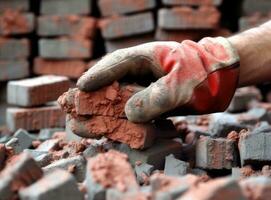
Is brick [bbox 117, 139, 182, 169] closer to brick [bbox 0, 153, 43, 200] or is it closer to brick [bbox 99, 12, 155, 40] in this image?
brick [bbox 0, 153, 43, 200]

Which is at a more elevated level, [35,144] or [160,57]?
[160,57]

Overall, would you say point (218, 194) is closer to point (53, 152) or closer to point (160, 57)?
point (160, 57)

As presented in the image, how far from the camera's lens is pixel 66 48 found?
6160 mm

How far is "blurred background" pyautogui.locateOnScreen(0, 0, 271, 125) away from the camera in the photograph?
5.93 metres

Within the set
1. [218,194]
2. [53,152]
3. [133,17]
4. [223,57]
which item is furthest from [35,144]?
[133,17]

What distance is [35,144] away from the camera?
3.30 meters

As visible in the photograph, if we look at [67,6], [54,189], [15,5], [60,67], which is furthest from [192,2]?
[54,189]

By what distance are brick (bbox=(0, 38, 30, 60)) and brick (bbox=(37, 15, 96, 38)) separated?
267mm

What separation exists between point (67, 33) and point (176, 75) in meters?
3.76

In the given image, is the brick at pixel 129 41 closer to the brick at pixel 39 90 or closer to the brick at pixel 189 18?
the brick at pixel 189 18

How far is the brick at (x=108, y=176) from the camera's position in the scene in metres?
2.00

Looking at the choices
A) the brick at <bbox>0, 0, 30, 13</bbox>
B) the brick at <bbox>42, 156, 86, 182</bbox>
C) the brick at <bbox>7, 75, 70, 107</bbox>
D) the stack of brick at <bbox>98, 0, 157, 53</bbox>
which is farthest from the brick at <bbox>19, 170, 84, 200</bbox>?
the brick at <bbox>0, 0, 30, 13</bbox>

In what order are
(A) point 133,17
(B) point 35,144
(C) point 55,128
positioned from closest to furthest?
1. (B) point 35,144
2. (C) point 55,128
3. (A) point 133,17

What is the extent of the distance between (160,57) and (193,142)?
0.54 meters
